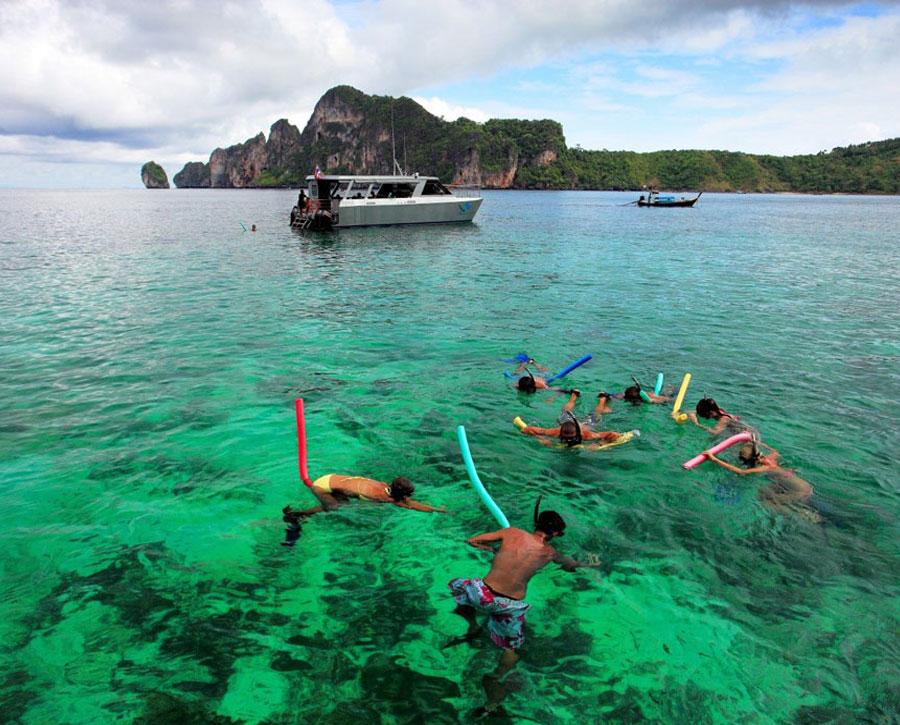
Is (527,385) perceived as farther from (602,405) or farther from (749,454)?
(749,454)

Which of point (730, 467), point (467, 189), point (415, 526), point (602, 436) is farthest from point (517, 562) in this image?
point (467, 189)

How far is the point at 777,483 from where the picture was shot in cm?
808

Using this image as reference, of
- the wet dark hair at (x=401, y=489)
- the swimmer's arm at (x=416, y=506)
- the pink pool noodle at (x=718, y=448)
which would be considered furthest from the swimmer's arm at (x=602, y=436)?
the wet dark hair at (x=401, y=489)

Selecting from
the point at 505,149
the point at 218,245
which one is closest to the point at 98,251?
the point at 218,245

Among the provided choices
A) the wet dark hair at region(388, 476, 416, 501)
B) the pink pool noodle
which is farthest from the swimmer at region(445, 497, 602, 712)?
the pink pool noodle

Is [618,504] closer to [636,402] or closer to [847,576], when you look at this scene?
[847,576]

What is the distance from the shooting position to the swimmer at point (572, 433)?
9.01 metres

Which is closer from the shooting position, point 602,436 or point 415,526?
point 415,526

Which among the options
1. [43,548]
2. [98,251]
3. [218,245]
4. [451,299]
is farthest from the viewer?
[218,245]

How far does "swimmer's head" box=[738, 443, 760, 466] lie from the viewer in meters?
8.36

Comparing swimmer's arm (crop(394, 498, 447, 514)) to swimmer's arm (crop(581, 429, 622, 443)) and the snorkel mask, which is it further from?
swimmer's arm (crop(581, 429, 622, 443))

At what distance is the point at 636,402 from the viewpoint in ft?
35.3

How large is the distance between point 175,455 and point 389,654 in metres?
5.54

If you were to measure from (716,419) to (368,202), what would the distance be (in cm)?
3661
